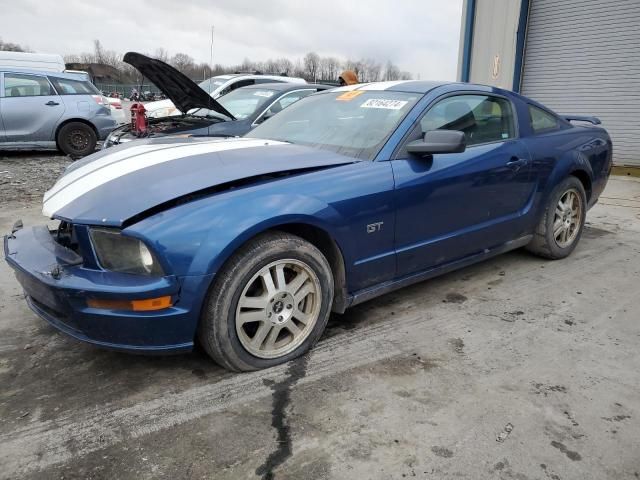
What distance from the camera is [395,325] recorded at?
292cm

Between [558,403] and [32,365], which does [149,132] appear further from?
[558,403]

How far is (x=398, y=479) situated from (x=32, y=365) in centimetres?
190

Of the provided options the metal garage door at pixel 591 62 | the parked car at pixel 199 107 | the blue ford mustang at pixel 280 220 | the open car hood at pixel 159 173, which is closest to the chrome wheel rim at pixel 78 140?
the parked car at pixel 199 107

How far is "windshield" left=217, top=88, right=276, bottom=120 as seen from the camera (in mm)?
6635

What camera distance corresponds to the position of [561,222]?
13.1 feet

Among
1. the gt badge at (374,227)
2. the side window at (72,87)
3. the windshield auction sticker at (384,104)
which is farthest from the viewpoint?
the side window at (72,87)

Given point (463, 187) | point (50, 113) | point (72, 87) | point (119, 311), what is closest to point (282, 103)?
point (463, 187)

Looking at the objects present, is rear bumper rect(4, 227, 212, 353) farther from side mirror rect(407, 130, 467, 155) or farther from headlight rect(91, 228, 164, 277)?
side mirror rect(407, 130, 467, 155)

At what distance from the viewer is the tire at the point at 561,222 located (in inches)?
152

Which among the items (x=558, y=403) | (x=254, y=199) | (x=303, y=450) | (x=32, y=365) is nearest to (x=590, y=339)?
(x=558, y=403)

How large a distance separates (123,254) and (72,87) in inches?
329

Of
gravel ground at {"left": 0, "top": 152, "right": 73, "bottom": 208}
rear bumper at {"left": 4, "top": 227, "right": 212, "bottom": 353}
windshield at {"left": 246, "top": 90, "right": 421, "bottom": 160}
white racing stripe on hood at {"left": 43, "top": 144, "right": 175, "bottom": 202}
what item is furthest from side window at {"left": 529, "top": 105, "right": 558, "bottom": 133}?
gravel ground at {"left": 0, "top": 152, "right": 73, "bottom": 208}

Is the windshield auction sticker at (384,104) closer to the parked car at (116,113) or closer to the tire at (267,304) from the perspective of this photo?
the tire at (267,304)

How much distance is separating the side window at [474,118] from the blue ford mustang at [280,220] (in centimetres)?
1
